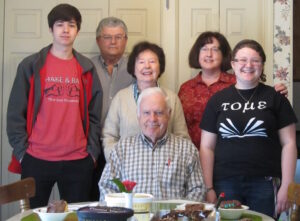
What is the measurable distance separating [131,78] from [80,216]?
1.84 m

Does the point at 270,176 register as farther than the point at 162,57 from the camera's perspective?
No

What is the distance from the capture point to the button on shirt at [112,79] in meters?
3.07

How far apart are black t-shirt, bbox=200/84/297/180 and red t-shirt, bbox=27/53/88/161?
0.81 meters

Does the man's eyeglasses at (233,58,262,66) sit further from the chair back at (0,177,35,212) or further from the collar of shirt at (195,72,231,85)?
the chair back at (0,177,35,212)

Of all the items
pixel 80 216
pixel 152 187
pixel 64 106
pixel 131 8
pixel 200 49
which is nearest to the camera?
pixel 80 216

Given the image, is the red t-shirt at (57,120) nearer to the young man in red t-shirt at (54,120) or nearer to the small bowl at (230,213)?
the young man in red t-shirt at (54,120)

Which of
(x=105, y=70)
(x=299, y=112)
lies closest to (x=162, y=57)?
(x=105, y=70)

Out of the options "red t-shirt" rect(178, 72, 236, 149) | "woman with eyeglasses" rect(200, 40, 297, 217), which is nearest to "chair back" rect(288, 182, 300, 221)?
"woman with eyeglasses" rect(200, 40, 297, 217)

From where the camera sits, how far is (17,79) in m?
2.82

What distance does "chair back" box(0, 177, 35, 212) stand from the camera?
72.1 inches

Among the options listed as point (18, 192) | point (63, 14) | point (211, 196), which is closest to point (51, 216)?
point (18, 192)

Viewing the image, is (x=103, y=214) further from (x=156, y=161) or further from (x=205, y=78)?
(x=205, y=78)

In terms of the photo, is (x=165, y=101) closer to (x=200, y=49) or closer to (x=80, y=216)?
(x=200, y=49)

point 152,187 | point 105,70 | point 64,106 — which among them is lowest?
point 152,187
